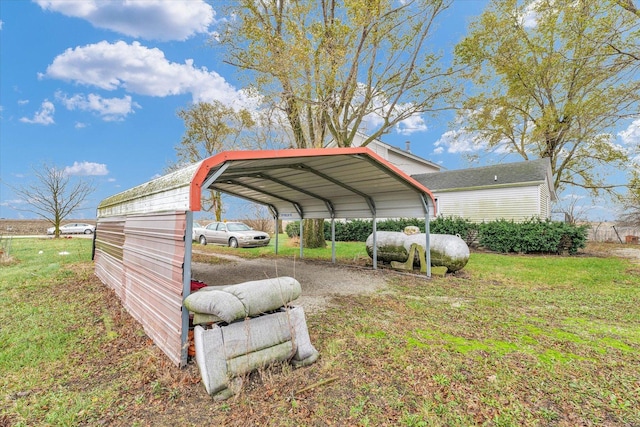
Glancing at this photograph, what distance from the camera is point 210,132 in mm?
22938

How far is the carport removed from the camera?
3416mm

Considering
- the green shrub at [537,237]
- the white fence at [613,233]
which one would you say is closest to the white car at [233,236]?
the green shrub at [537,237]

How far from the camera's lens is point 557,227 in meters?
12.6

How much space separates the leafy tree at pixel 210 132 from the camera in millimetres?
22594

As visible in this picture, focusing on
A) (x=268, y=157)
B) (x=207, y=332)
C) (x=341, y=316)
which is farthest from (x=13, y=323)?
(x=341, y=316)

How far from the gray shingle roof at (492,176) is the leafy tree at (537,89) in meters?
2.84

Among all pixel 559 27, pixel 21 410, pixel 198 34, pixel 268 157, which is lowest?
pixel 21 410

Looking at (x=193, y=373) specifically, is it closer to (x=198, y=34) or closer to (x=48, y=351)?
(x=48, y=351)

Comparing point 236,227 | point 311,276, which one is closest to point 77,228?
point 236,227

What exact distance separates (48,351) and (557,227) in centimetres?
1591

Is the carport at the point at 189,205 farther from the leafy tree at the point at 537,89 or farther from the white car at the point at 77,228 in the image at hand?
the white car at the point at 77,228

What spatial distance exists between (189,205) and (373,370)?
2.60 metres

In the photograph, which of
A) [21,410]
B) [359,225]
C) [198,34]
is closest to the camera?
[21,410]

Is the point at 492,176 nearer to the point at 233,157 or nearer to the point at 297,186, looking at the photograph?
the point at 297,186
